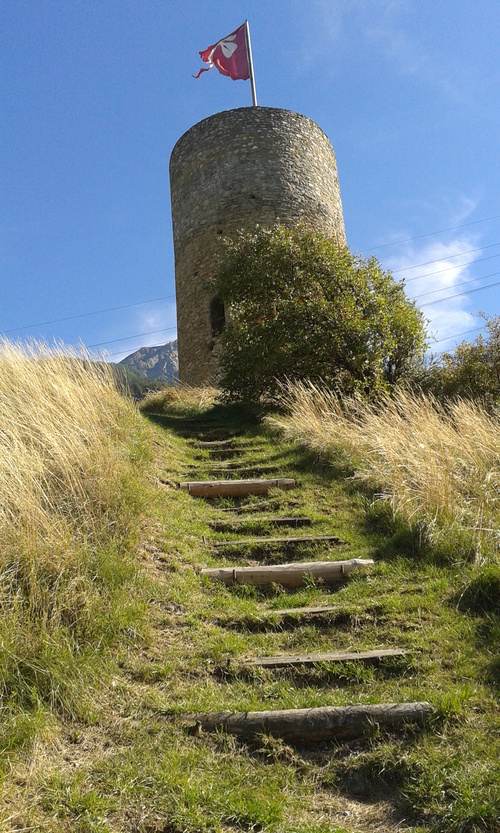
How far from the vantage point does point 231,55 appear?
16375mm

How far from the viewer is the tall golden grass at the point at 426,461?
4.39m

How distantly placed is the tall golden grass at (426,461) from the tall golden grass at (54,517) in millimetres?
2102

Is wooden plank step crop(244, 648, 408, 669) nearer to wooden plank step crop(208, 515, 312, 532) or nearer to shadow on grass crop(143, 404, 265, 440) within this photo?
→ wooden plank step crop(208, 515, 312, 532)

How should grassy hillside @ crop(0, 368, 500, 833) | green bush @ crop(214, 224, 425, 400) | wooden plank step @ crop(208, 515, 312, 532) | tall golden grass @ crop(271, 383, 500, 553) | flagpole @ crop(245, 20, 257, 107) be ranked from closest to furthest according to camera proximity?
grassy hillside @ crop(0, 368, 500, 833) < tall golden grass @ crop(271, 383, 500, 553) < wooden plank step @ crop(208, 515, 312, 532) < green bush @ crop(214, 224, 425, 400) < flagpole @ crop(245, 20, 257, 107)

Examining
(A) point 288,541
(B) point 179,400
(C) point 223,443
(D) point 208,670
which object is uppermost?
(B) point 179,400

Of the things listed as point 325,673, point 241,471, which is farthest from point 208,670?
point 241,471

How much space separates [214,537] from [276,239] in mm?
6755

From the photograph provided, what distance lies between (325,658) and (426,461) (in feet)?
7.95

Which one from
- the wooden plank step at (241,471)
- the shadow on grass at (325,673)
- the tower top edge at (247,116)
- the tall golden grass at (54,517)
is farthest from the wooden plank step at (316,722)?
the tower top edge at (247,116)

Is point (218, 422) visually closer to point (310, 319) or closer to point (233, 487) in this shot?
point (310, 319)

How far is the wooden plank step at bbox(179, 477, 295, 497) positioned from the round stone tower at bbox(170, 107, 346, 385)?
24.7 ft

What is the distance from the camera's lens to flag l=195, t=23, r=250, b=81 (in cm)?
1620

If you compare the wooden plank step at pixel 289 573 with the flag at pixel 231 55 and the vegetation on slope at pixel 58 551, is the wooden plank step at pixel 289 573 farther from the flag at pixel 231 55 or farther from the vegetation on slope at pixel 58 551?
the flag at pixel 231 55

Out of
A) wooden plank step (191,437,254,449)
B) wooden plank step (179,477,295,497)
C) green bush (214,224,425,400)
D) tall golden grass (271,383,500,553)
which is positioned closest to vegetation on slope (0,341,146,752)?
wooden plank step (179,477,295,497)
